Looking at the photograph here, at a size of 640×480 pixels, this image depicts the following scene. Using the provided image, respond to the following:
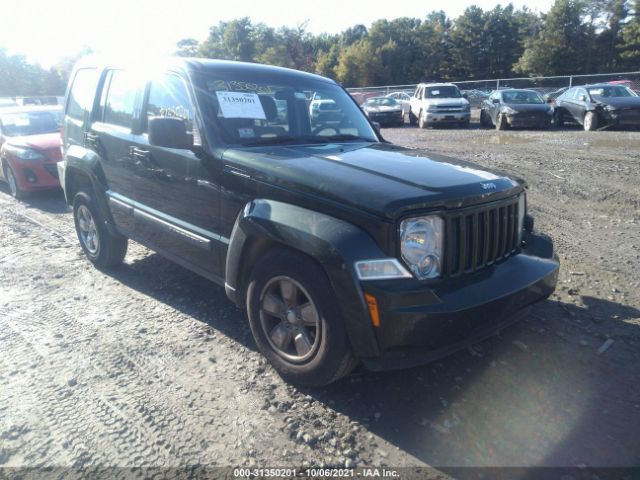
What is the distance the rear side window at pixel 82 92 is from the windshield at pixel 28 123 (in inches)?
187

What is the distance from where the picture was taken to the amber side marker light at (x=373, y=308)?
8.18 ft

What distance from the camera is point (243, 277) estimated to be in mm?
3270

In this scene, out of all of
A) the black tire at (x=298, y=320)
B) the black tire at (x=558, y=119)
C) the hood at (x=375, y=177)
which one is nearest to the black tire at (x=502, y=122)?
the black tire at (x=558, y=119)

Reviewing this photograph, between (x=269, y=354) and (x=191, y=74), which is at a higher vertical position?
(x=191, y=74)

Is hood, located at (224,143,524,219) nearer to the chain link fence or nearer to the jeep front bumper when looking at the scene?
the jeep front bumper

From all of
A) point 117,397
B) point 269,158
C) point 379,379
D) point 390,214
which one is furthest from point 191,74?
point 379,379

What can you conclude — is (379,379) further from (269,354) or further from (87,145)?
(87,145)

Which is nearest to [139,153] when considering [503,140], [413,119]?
[503,140]

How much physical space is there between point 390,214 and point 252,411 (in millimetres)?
1398

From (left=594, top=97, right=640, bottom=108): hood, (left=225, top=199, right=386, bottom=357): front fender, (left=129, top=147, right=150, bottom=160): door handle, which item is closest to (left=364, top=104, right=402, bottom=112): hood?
(left=594, top=97, right=640, bottom=108): hood

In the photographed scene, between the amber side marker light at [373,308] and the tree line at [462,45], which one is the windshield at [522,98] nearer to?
the amber side marker light at [373,308]

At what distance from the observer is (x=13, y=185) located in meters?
8.54

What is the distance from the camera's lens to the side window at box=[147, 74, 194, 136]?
3.67 meters

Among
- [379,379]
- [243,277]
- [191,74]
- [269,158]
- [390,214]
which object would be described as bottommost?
[379,379]
